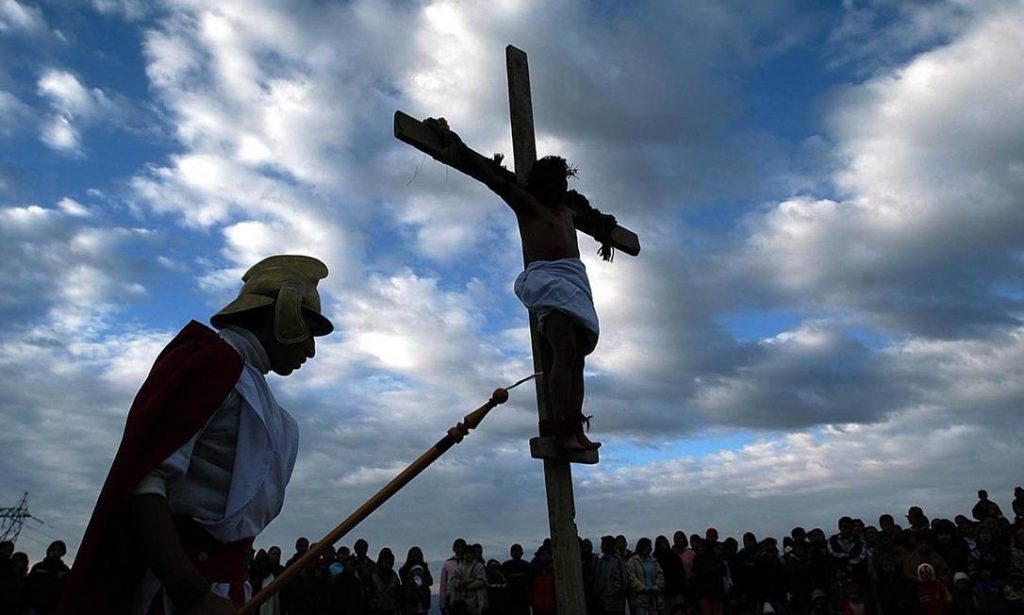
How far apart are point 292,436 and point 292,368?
0.74ft

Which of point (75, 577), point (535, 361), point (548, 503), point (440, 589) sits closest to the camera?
point (75, 577)

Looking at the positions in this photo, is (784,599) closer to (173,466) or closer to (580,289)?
(580,289)

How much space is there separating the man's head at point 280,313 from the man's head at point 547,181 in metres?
2.63

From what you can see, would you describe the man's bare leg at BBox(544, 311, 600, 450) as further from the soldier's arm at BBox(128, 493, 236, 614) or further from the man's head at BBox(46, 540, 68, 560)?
the man's head at BBox(46, 540, 68, 560)

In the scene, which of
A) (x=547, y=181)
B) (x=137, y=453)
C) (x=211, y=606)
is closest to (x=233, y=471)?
(x=137, y=453)

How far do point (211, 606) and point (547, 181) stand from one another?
3614mm

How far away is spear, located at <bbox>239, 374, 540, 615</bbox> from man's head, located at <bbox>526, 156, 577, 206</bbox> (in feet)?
7.51

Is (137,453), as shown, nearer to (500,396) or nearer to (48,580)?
(500,396)

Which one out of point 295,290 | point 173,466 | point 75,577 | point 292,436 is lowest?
point 75,577

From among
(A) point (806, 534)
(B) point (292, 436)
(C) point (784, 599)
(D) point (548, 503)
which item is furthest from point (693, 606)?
(B) point (292, 436)

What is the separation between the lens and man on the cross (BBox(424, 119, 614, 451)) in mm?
4754

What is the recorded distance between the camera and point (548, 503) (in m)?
4.64

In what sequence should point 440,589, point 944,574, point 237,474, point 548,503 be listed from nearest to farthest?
point 237,474, point 548,503, point 944,574, point 440,589

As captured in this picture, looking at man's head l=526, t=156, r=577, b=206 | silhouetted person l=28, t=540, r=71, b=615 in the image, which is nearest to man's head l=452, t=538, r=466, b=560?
silhouetted person l=28, t=540, r=71, b=615
